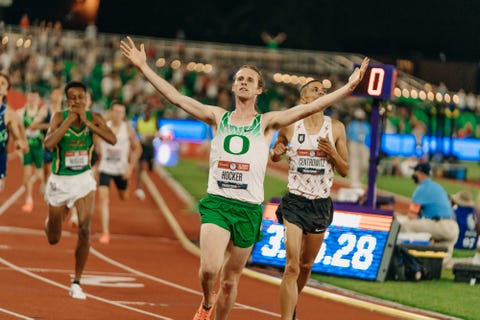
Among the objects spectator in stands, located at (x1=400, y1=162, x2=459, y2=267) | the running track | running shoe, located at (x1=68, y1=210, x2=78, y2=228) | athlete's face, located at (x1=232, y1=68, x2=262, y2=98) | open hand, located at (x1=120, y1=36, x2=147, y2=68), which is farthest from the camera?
running shoe, located at (x1=68, y1=210, x2=78, y2=228)

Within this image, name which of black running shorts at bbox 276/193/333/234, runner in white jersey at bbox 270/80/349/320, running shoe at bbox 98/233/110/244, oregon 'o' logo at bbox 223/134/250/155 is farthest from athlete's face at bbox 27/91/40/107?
oregon 'o' logo at bbox 223/134/250/155

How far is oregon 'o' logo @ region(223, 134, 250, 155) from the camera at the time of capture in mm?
9141

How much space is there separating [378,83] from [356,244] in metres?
2.06

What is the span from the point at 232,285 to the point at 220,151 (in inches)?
40.4

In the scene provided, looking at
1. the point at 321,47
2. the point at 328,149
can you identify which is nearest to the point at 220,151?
the point at 328,149

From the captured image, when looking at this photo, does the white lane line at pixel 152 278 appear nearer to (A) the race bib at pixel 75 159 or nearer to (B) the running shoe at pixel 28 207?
(A) the race bib at pixel 75 159

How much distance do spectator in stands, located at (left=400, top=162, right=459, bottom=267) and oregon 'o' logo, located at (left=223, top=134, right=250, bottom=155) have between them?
801 cm

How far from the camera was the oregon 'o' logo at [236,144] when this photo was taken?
9.14 metres

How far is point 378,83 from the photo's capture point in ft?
50.9

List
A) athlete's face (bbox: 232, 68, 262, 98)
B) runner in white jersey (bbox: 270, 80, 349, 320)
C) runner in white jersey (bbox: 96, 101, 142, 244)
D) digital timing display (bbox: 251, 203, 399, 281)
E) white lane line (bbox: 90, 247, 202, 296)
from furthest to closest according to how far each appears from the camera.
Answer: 1. runner in white jersey (bbox: 96, 101, 142, 244)
2. digital timing display (bbox: 251, 203, 399, 281)
3. white lane line (bbox: 90, 247, 202, 296)
4. runner in white jersey (bbox: 270, 80, 349, 320)
5. athlete's face (bbox: 232, 68, 262, 98)

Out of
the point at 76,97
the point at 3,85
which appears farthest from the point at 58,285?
the point at 3,85

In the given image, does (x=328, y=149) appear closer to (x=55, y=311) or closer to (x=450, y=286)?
(x=55, y=311)

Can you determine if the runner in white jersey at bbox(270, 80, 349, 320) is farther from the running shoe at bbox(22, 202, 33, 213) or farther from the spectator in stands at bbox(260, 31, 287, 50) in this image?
the spectator in stands at bbox(260, 31, 287, 50)

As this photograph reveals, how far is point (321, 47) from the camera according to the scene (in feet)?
294
